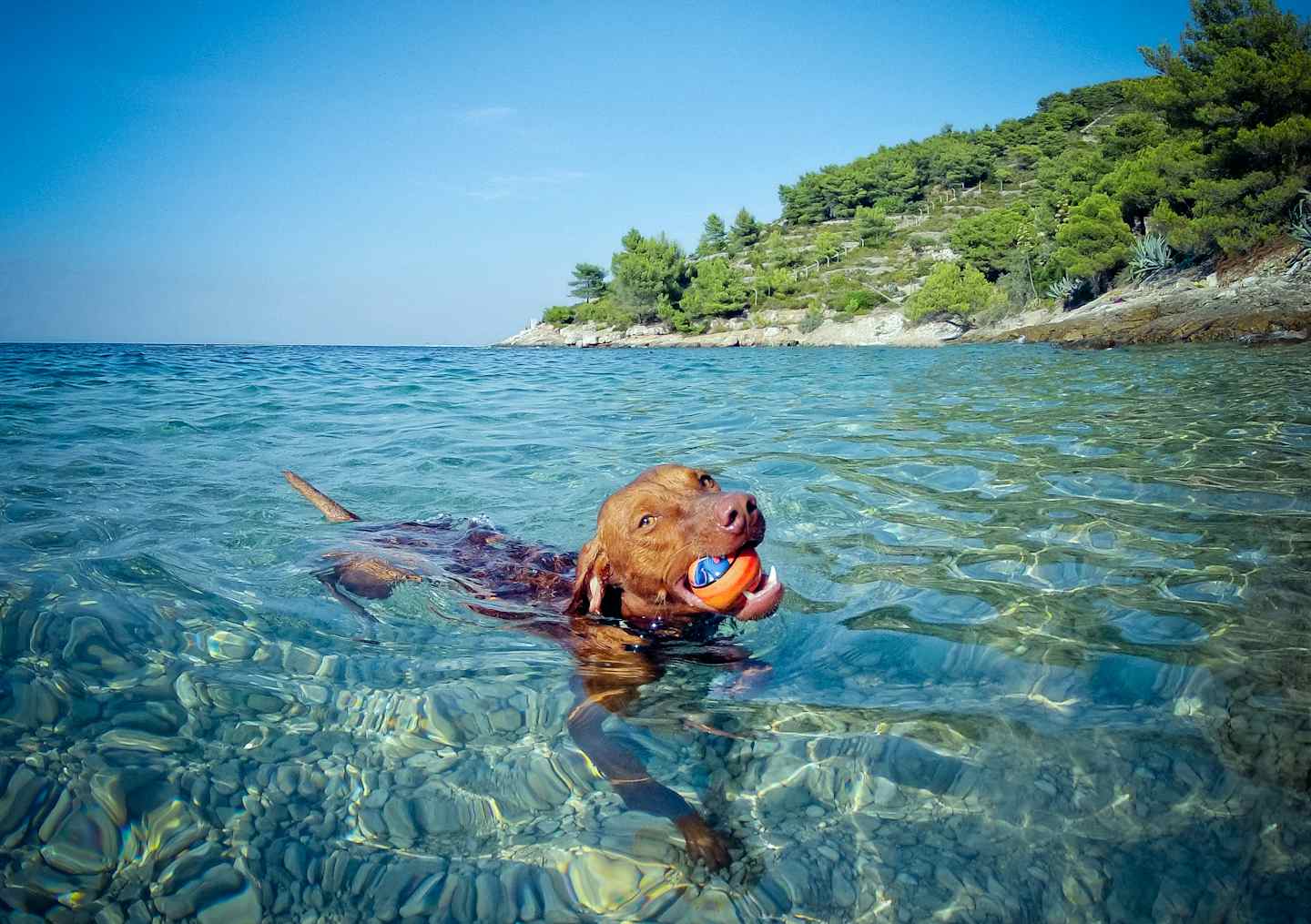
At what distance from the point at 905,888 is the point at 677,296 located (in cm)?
7486

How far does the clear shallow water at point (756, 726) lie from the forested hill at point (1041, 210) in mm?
30070

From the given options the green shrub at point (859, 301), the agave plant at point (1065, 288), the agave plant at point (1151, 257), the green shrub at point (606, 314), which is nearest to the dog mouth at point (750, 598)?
the agave plant at point (1151, 257)

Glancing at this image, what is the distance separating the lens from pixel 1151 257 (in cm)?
3112

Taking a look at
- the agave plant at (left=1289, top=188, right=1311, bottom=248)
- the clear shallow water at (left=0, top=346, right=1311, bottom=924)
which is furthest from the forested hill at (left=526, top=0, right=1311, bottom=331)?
the clear shallow water at (left=0, top=346, right=1311, bottom=924)

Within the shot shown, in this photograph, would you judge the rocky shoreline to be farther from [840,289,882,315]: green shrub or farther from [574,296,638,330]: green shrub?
[574,296,638,330]: green shrub

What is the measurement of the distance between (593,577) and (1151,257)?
3713cm

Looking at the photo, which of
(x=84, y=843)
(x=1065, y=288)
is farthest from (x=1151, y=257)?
(x=84, y=843)

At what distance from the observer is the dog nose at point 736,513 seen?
9.36 feet

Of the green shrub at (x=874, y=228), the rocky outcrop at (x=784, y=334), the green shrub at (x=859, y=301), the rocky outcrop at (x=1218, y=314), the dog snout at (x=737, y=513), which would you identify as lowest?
the dog snout at (x=737, y=513)

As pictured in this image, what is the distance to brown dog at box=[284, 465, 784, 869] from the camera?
7.73 feet

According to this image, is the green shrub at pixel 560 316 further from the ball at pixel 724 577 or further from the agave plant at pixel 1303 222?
the ball at pixel 724 577

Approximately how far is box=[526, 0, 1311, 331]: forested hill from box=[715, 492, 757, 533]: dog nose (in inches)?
1255

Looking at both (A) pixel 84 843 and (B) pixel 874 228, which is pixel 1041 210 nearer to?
(B) pixel 874 228

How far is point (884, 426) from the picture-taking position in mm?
9219
